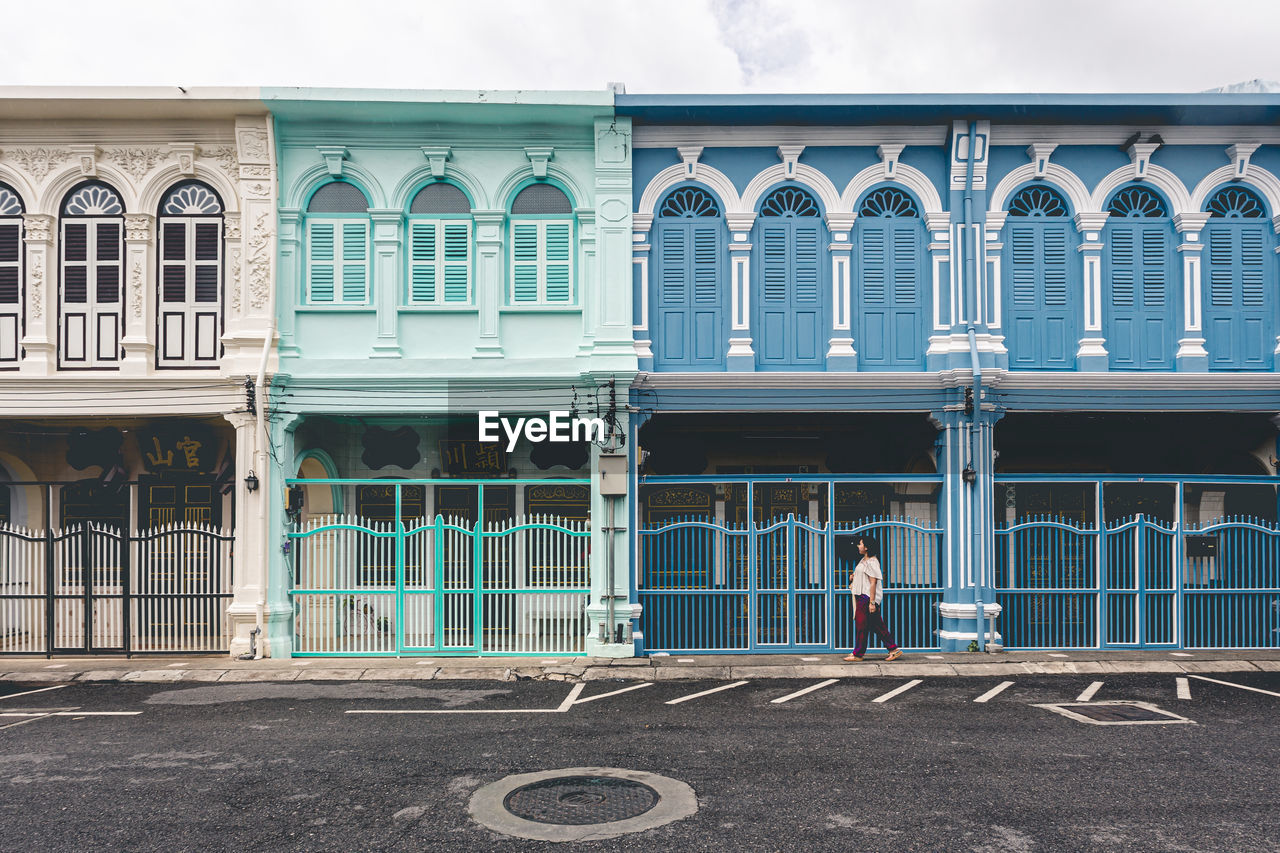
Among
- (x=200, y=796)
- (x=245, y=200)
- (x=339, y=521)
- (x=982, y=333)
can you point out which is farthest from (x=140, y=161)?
(x=982, y=333)

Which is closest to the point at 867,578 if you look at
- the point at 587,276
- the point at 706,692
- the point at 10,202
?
the point at 706,692

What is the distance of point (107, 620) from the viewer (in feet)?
39.8

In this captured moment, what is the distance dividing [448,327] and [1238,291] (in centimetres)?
1146

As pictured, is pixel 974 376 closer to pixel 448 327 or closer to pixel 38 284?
pixel 448 327

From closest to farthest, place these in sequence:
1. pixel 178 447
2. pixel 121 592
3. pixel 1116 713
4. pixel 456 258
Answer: pixel 1116 713
pixel 121 592
pixel 456 258
pixel 178 447

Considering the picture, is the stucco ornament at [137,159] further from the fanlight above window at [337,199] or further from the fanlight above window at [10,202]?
the fanlight above window at [337,199]

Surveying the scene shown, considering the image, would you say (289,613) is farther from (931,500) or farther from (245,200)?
(931,500)

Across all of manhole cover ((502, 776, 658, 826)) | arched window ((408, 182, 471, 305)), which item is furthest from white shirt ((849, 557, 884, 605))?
arched window ((408, 182, 471, 305))

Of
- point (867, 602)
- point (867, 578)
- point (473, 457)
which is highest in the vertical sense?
point (473, 457)

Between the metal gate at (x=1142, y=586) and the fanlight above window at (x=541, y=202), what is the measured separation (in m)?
A: 7.36

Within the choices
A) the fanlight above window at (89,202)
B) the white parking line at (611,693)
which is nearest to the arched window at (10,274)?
the fanlight above window at (89,202)

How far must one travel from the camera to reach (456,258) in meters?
12.5

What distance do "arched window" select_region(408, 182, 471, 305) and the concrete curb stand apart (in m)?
5.18

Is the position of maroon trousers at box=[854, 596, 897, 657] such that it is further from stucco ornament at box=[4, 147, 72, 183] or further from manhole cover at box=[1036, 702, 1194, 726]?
stucco ornament at box=[4, 147, 72, 183]
